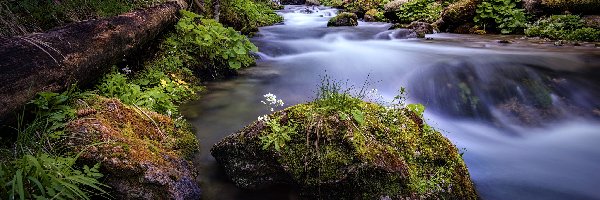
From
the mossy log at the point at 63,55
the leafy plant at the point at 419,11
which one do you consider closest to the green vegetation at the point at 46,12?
the mossy log at the point at 63,55

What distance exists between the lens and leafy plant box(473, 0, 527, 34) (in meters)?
10.8

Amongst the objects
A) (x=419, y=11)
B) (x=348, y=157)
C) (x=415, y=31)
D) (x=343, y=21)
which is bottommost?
(x=348, y=157)

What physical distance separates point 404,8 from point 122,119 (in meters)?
13.1

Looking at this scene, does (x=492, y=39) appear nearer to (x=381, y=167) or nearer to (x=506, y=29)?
(x=506, y=29)

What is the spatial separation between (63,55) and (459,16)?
35.9 ft

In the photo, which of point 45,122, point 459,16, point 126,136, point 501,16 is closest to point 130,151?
point 126,136

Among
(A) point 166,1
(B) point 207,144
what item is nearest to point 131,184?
(B) point 207,144

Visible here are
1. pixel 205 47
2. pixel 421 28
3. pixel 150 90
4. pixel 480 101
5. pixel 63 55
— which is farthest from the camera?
pixel 421 28

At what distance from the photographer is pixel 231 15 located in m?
10.9

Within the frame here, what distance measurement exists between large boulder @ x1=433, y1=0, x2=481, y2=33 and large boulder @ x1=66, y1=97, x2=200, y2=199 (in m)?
10.4

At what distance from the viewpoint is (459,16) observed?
11.8 m

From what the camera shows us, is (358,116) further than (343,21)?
No

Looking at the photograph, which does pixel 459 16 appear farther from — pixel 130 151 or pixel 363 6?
pixel 130 151

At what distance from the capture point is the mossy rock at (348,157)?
2955 mm
